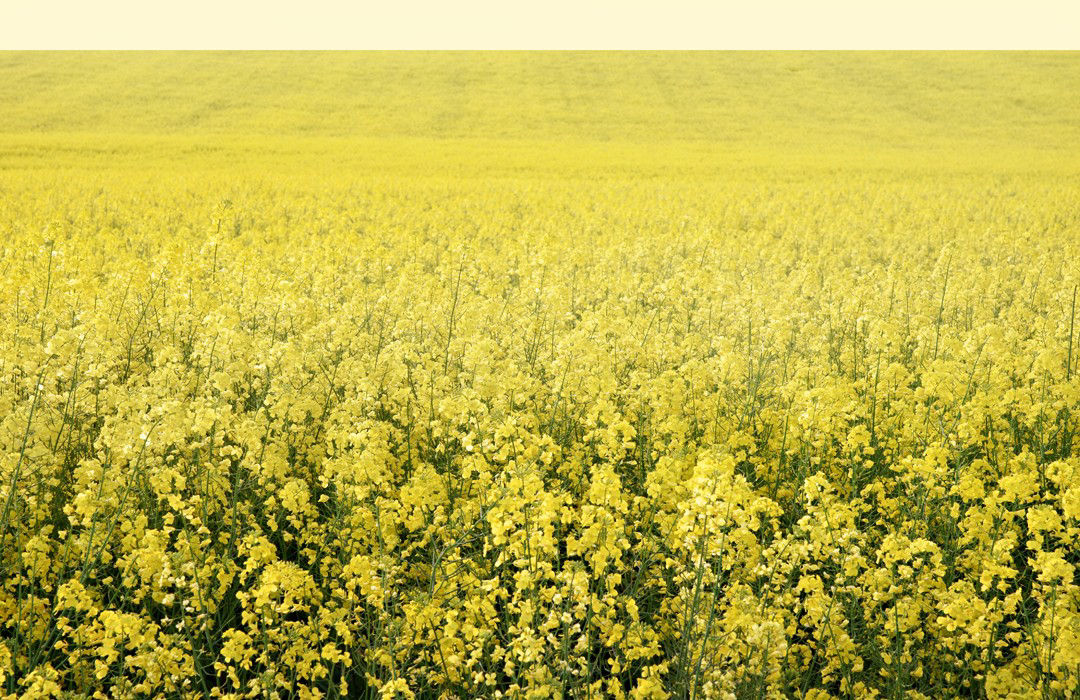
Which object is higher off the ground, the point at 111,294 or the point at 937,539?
the point at 111,294

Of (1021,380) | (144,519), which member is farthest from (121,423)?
(1021,380)

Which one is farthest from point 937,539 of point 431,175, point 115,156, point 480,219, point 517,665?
point 115,156

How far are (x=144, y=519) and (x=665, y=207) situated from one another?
523 inches

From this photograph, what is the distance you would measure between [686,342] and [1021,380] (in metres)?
2.55

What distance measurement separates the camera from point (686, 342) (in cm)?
545

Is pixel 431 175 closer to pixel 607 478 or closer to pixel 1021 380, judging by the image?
pixel 1021 380

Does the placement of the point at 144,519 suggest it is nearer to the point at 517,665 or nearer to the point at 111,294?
the point at 517,665

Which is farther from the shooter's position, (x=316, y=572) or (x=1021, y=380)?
(x=1021, y=380)

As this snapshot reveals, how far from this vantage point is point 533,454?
345 cm

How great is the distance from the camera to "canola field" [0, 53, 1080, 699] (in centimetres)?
272

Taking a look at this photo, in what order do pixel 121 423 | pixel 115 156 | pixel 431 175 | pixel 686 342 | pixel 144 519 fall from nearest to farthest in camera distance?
pixel 144 519 < pixel 121 423 < pixel 686 342 < pixel 431 175 < pixel 115 156

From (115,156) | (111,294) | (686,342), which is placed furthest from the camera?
(115,156)

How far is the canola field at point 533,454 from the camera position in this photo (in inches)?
107

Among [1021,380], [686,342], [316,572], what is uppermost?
[686,342]
